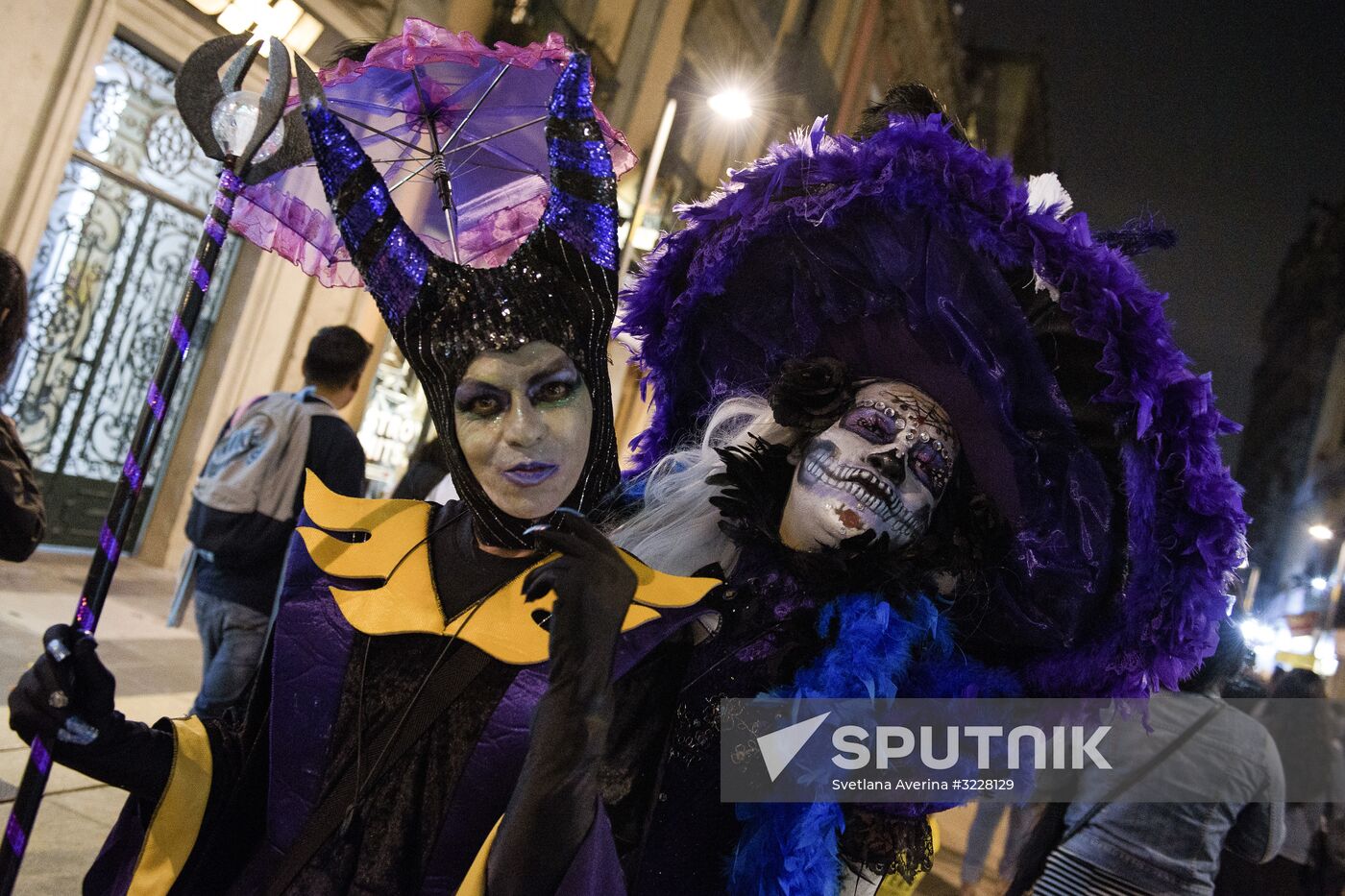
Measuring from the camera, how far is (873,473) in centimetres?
195

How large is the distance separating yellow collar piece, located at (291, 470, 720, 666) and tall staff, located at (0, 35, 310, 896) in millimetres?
293

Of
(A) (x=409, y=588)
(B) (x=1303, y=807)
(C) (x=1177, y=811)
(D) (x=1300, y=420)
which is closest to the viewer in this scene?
(A) (x=409, y=588)

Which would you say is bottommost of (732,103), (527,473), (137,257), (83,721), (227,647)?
(227,647)

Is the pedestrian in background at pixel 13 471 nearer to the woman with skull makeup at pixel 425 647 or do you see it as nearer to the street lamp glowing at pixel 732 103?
the woman with skull makeup at pixel 425 647

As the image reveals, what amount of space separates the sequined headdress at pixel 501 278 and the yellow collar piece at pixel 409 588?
12 centimetres

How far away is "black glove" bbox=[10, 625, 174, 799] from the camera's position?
5.11 feet


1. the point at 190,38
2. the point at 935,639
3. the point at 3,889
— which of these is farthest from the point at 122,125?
the point at 935,639

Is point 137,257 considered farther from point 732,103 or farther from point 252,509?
point 732,103

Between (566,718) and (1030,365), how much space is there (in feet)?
3.78

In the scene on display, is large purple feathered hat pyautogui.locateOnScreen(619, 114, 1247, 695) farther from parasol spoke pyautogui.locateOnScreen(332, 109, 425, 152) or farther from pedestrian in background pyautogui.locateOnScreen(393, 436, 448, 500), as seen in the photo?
pedestrian in background pyautogui.locateOnScreen(393, 436, 448, 500)

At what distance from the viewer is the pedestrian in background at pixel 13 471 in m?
2.58

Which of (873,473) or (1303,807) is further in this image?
(1303,807)

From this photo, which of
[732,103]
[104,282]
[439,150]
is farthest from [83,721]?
[732,103]

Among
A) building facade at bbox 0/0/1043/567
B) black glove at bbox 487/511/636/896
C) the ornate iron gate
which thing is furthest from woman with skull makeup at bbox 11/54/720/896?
the ornate iron gate
